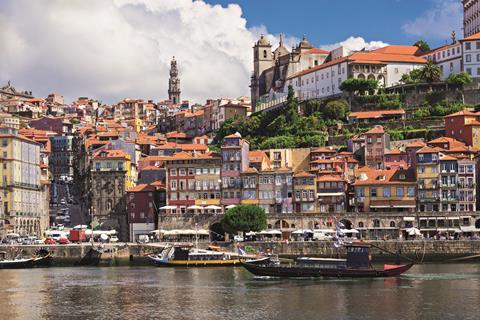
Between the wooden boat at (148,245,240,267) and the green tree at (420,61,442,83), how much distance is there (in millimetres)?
54929

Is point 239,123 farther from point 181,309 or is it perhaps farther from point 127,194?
point 181,309

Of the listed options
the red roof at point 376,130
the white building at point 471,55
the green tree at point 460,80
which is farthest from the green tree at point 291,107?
the white building at point 471,55

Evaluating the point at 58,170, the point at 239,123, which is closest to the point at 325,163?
the point at 239,123

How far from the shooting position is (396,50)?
477 feet

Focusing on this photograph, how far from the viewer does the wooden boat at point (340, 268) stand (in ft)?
233

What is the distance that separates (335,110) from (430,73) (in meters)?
14.7

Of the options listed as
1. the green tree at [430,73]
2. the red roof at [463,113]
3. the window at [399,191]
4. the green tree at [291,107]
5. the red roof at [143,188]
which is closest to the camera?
the window at [399,191]

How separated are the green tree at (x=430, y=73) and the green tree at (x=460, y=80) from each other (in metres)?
2.62

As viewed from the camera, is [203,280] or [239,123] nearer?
[203,280]

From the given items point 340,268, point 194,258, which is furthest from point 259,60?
point 340,268

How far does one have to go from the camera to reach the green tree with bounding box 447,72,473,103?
126 metres

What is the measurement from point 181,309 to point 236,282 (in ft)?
49.6

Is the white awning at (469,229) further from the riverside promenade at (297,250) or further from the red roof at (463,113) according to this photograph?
the red roof at (463,113)

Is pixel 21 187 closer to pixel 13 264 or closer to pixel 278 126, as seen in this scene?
pixel 13 264
